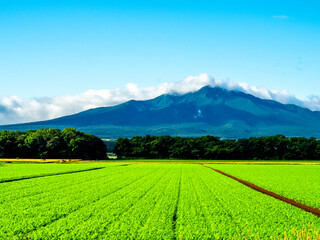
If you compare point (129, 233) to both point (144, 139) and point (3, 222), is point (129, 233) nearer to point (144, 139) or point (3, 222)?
point (3, 222)

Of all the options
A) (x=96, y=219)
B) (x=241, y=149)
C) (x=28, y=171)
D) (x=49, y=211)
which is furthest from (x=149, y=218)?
(x=241, y=149)

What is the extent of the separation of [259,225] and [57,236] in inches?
342

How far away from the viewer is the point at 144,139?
143500 mm

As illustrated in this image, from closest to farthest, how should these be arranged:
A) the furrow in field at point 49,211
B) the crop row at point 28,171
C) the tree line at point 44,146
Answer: the furrow in field at point 49,211 < the crop row at point 28,171 < the tree line at point 44,146

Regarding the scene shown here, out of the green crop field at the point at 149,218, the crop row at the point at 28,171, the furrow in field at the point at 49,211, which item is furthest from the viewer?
the crop row at the point at 28,171

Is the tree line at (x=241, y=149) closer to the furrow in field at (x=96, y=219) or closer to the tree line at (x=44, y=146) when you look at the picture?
the tree line at (x=44, y=146)

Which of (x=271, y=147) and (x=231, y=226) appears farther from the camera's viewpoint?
(x=271, y=147)

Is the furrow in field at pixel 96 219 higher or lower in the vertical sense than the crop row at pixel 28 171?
lower

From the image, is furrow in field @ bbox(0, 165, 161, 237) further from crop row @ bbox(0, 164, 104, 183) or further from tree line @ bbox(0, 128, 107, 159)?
tree line @ bbox(0, 128, 107, 159)

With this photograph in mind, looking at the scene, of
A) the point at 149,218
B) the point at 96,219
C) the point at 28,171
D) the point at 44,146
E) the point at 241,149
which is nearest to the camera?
the point at 96,219

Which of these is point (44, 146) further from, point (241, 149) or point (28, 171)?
point (241, 149)

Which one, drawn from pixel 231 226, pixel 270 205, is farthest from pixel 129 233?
pixel 270 205

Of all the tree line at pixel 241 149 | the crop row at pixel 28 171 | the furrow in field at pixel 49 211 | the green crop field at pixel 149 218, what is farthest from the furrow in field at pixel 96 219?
the tree line at pixel 241 149

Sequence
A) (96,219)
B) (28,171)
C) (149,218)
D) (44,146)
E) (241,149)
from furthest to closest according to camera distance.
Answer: (241,149)
(44,146)
(28,171)
(149,218)
(96,219)
